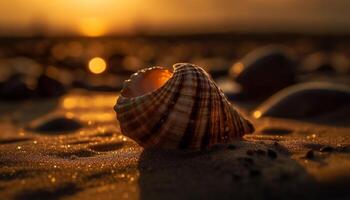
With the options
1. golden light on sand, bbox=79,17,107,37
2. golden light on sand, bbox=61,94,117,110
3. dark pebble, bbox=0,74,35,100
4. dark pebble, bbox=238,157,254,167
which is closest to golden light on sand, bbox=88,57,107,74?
dark pebble, bbox=0,74,35,100

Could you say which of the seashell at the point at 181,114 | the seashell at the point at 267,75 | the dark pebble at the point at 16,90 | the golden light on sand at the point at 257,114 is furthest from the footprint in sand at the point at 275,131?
the dark pebble at the point at 16,90

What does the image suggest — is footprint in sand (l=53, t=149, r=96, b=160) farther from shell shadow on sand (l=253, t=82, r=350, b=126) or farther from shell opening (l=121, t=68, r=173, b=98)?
shell shadow on sand (l=253, t=82, r=350, b=126)

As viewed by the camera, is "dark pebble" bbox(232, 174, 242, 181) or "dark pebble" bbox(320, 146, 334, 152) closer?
"dark pebble" bbox(232, 174, 242, 181)

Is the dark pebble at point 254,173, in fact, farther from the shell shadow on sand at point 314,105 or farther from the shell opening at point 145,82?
the shell shadow on sand at point 314,105

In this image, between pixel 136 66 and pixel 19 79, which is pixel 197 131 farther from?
pixel 136 66

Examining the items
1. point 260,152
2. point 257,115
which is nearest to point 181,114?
point 260,152

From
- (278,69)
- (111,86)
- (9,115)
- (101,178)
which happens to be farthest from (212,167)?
(111,86)
